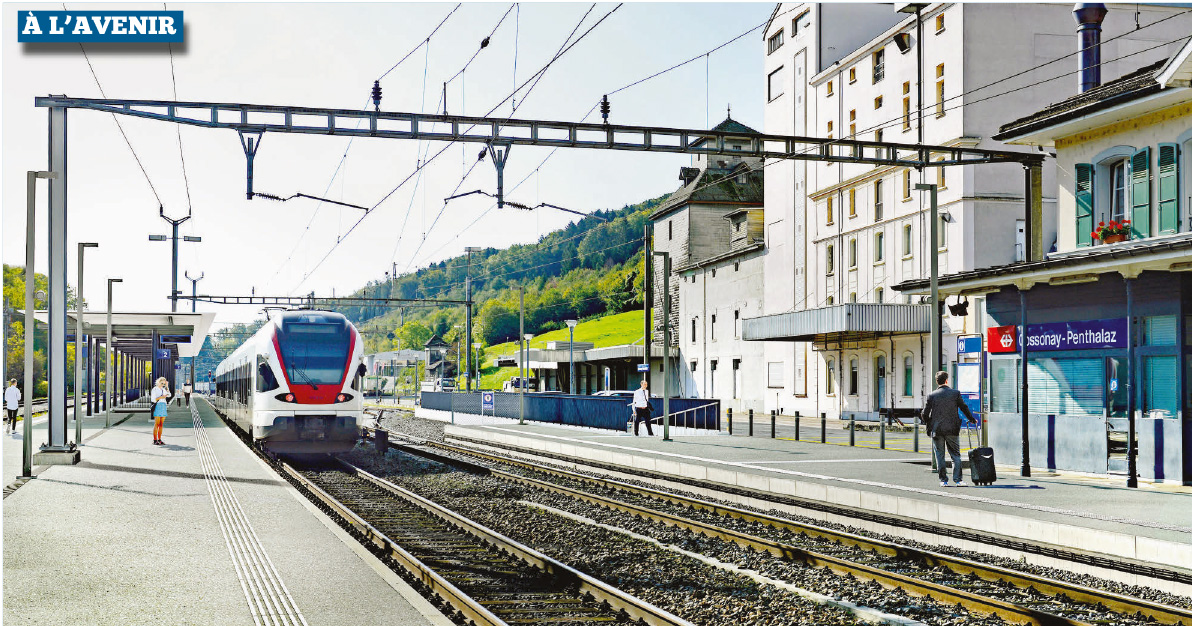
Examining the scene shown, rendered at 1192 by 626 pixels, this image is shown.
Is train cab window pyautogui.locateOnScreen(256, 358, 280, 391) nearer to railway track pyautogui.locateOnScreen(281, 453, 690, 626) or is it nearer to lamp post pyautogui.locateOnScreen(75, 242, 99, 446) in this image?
lamp post pyautogui.locateOnScreen(75, 242, 99, 446)

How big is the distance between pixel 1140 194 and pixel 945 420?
6415 millimetres

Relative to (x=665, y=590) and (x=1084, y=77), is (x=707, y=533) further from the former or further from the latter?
(x=1084, y=77)

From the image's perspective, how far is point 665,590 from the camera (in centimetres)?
1017

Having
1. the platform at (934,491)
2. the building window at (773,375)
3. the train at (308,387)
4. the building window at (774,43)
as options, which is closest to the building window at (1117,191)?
the platform at (934,491)

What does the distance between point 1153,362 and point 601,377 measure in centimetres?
6419

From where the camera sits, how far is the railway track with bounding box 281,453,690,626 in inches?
352

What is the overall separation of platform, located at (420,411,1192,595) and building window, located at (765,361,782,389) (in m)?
25.1

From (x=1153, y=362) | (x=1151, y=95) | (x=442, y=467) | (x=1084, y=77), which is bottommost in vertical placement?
(x=442, y=467)

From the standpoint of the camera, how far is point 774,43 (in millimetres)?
56906

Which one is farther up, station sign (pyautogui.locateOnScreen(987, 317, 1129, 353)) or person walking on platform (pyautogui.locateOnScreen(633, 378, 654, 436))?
station sign (pyautogui.locateOnScreen(987, 317, 1129, 353))

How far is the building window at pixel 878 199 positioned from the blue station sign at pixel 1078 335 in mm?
27117

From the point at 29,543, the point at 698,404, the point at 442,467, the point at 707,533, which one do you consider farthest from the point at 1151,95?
the point at 698,404

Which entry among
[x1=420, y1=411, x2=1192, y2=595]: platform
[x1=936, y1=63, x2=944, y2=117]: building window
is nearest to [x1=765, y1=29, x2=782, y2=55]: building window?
[x1=936, y1=63, x2=944, y2=117]: building window

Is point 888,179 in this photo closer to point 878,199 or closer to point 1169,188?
point 878,199
